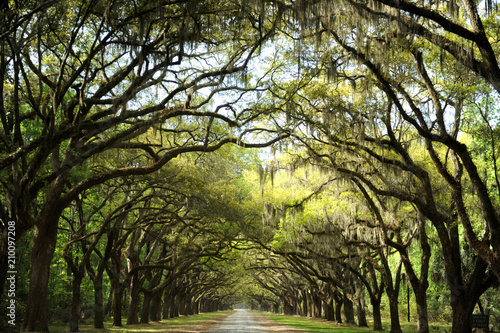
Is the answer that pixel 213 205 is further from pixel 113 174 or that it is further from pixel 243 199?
pixel 113 174

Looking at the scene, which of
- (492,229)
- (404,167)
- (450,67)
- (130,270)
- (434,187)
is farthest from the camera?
(130,270)

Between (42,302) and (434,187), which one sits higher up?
(434,187)

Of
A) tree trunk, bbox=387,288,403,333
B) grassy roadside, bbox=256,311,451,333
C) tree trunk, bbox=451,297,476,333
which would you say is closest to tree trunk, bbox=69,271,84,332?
grassy roadside, bbox=256,311,451,333

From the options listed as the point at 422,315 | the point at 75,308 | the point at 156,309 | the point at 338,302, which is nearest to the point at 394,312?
the point at 422,315

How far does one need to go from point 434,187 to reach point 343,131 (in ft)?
23.7

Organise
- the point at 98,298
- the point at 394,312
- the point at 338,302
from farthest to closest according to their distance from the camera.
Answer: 1. the point at 338,302
2. the point at 394,312
3. the point at 98,298

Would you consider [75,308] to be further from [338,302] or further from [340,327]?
[338,302]

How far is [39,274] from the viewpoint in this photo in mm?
11477

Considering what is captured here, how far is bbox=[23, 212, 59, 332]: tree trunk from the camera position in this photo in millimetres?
11375

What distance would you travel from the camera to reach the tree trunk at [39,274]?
1138 cm

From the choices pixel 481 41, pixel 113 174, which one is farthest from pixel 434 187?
pixel 113 174

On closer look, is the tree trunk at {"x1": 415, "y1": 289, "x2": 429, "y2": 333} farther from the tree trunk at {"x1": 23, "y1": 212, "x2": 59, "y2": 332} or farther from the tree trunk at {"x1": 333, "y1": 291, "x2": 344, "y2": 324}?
the tree trunk at {"x1": 333, "y1": 291, "x2": 344, "y2": 324}

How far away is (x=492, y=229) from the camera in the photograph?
32.4 ft

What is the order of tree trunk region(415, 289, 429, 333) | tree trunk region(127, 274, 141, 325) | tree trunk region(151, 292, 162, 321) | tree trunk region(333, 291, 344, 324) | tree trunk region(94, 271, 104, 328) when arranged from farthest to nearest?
tree trunk region(151, 292, 162, 321), tree trunk region(333, 291, 344, 324), tree trunk region(127, 274, 141, 325), tree trunk region(94, 271, 104, 328), tree trunk region(415, 289, 429, 333)
